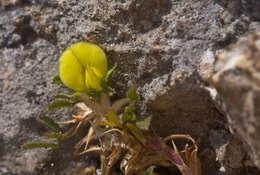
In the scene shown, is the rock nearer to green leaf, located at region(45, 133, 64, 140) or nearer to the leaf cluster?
the leaf cluster

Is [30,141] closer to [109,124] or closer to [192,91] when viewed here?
[109,124]

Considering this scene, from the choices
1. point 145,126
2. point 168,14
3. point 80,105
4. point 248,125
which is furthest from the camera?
point 80,105

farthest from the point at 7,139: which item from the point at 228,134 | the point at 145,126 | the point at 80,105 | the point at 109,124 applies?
the point at 228,134

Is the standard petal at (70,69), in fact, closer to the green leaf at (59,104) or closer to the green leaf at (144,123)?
the green leaf at (59,104)

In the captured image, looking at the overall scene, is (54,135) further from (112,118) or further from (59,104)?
(112,118)

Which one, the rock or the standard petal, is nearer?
the rock

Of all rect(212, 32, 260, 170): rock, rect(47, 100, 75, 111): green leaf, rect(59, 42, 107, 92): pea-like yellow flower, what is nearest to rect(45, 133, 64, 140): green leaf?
rect(47, 100, 75, 111): green leaf
